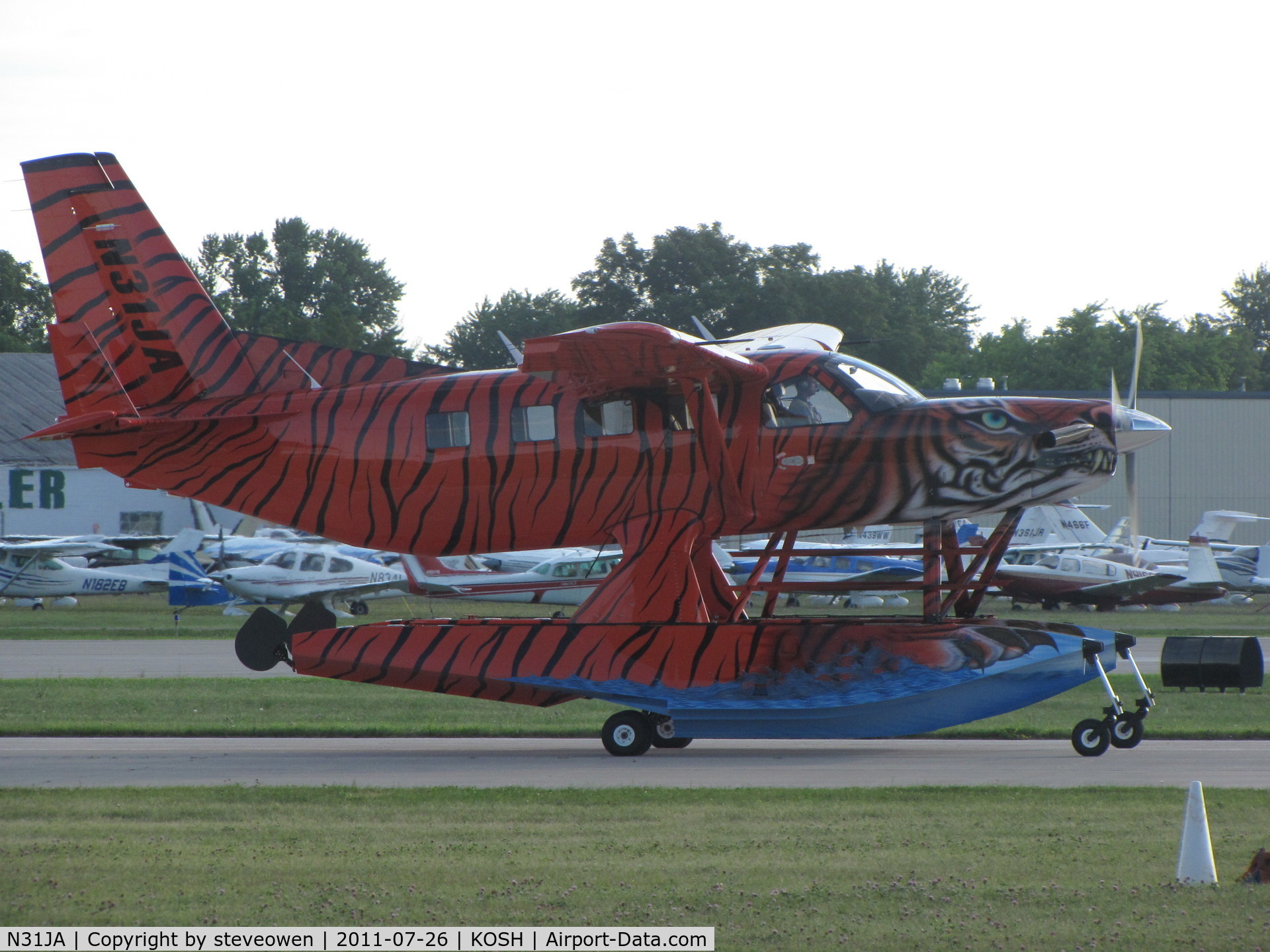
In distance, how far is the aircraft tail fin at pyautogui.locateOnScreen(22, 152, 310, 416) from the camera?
13.7 meters

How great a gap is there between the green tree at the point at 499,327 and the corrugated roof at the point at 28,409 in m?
28.4

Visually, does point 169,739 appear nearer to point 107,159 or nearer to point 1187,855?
point 107,159

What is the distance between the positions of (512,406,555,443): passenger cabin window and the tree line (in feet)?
110

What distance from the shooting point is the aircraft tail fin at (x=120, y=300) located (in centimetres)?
1366

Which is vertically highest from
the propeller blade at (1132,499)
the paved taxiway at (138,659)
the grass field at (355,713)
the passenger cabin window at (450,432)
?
the passenger cabin window at (450,432)

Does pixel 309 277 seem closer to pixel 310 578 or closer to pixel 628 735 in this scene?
pixel 310 578

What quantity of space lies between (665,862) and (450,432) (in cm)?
649

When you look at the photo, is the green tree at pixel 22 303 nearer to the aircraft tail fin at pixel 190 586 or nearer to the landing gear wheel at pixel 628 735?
the aircraft tail fin at pixel 190 586

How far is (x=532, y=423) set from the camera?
13.0 m

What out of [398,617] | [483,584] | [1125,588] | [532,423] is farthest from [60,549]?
[1125,588]

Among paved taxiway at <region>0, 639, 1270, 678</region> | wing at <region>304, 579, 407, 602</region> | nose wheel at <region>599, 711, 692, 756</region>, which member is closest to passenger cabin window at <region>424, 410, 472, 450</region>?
nose wheel at <region>599, 711, 692, 756</region>

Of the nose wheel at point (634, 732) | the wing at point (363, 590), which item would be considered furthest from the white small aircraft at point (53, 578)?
the nose wheel at point (634, 732)

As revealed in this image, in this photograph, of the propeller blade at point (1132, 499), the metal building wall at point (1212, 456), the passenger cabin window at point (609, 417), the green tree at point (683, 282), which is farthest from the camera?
the green tree at point (683, 282)

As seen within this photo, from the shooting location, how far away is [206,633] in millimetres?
29422
